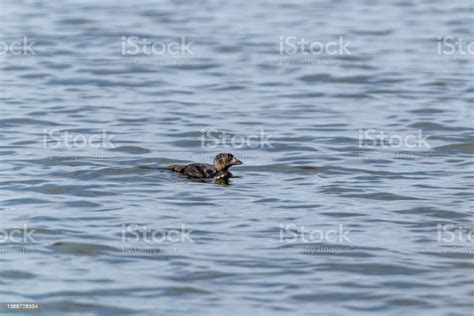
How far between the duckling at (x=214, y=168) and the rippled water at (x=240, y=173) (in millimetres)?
208

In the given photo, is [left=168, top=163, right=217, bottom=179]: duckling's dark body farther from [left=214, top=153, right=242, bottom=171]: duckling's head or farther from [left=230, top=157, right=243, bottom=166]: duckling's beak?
[left=230, top=157, right=243, bottom=166]: duckling's beak

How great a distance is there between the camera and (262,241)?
16250 mm

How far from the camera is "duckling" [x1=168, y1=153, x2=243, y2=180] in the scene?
1962cm

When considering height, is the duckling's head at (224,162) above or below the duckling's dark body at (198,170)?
above

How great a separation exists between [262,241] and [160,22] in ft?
74.8

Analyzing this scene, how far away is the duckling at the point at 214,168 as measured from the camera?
19.6m

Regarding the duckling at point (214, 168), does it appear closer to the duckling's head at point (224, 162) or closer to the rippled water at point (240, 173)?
the duckling's head at point (224, 162)

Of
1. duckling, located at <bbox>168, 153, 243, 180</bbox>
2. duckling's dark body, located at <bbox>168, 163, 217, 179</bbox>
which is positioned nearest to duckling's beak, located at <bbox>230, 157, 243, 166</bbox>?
duckling, located at <bbox>168, 153, 243, 180</bbox>

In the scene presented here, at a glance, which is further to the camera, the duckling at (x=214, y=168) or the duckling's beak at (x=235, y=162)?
the duckling's beak at (x=235, y=162)

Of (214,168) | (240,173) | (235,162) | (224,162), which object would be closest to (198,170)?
(214,168)

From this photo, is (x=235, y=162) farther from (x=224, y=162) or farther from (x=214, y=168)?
(x=214, y=168)

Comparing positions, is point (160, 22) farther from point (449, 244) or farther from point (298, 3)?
point (449, 244)

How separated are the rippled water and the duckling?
21 cm

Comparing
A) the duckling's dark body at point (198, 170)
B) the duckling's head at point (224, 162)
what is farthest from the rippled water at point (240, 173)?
the duckling's head at point (224, 162)
